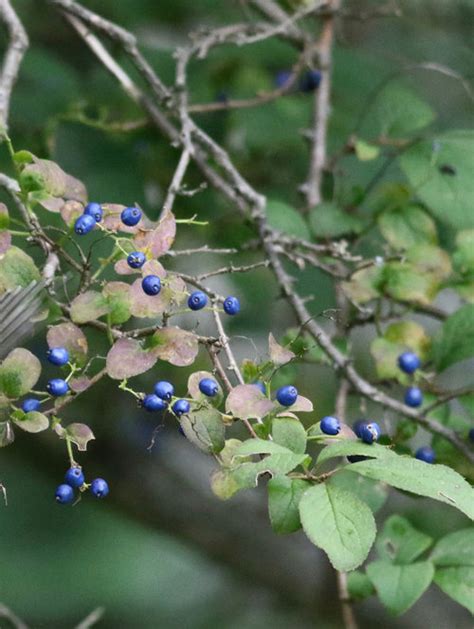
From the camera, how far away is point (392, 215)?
72.4 inches

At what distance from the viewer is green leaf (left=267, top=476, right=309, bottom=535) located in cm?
108

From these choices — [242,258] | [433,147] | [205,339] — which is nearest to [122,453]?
[242,258]

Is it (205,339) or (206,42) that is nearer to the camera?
(205,339)

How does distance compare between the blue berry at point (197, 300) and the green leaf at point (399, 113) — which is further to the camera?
the green leaf at point (399, 113)

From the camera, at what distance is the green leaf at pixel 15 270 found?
44.8 inches

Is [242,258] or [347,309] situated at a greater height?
[347,309]

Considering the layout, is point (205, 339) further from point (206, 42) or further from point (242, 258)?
point (242, 258)

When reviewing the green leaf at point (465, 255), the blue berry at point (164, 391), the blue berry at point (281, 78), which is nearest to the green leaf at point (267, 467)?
the blue berry at point (164, 391)

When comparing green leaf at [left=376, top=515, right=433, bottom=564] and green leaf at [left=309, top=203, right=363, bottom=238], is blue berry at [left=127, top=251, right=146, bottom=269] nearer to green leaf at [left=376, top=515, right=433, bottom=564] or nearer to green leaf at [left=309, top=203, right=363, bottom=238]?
green leaf at [left=376, top=515, right=433, bottom=564]

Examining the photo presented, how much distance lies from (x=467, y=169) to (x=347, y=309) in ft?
1.01

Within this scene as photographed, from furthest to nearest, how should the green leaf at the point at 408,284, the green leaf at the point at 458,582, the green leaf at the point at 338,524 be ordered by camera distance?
1. the green leaf at the point at 408,284
2. the green leaf at the point at 458,582
3. the green leaf at the point at 338,524

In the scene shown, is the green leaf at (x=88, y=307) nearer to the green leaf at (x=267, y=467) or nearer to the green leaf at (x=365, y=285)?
the green leaf at (x=267, y=467)

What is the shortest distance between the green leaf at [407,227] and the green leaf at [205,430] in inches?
29.8

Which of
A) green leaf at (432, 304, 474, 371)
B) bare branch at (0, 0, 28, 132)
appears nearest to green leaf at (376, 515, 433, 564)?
green leaf at (432, 304, 474, 371)
